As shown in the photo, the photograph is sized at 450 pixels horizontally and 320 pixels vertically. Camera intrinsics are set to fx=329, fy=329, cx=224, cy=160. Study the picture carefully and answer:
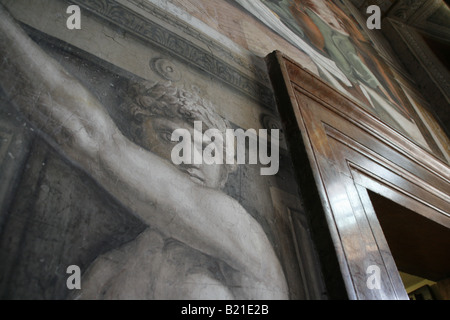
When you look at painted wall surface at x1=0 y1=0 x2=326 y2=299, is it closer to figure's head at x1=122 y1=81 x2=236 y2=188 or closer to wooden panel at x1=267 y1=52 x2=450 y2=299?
figure's head at x1=122 y1=81 x2=236 y2=188

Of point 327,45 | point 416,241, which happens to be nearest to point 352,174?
point 416,241

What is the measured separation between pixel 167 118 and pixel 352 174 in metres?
0.93

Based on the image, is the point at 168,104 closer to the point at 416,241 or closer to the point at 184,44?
the point at 184,44

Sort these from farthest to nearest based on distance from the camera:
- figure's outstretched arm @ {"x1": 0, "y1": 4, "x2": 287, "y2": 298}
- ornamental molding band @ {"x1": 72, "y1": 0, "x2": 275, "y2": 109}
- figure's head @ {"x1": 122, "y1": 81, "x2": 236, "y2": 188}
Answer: ornamental molding band @ {"x1": 72, "y1": 0, "x2": 275, "y2": 109}, figure's head @ {"x1": 122, "y1": 81, "x2": 236, "y2": 188}, figure's outstretched arm @ {"x1": 0, "y1": 4, "x2": 287, "y2": 298}

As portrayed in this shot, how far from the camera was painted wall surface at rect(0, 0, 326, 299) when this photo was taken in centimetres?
71

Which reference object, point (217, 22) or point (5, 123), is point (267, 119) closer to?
point (217, 22)

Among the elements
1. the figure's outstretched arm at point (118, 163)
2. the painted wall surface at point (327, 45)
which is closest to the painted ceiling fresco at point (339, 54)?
the painted wall surface at point (327, 45)

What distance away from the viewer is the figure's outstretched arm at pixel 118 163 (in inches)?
32.8

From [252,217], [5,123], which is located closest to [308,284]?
[252,217]

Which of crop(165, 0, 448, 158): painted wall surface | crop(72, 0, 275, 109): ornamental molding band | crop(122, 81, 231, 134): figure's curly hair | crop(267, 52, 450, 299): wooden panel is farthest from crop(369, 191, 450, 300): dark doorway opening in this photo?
crop(122, 81, 231, 134): figure's curly hair

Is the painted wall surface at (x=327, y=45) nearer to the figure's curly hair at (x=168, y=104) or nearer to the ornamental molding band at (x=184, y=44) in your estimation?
the ornamental molding band at (x=184, y=44)

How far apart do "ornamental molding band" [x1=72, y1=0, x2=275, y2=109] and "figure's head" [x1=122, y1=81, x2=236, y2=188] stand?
0.24 m

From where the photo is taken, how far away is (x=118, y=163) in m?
0.88
